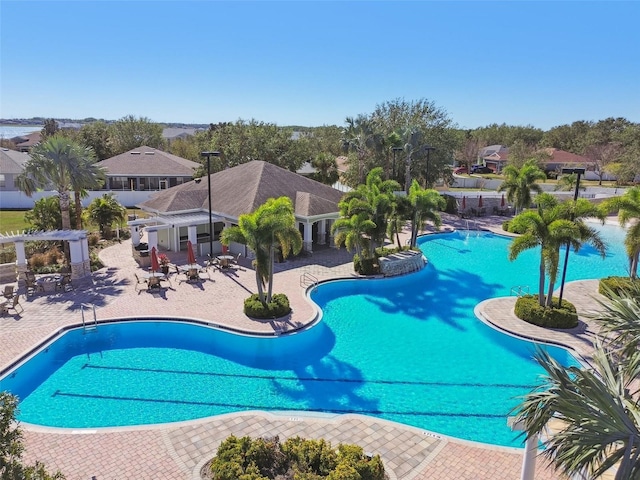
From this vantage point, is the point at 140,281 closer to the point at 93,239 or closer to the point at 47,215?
the point at 47,215

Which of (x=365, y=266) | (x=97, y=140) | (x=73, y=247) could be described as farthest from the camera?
(x=97, y=140)

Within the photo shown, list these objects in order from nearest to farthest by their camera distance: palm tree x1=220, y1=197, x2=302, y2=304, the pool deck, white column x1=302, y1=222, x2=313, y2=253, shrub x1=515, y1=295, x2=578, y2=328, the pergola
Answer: the pool deck
palm tree x1=220, y1=197, x2=302, y2=304
shrub x1=515, y1=295, x2=578, y2=328
the pergola
white column x1=302, y1=222, x2=313, y2=253

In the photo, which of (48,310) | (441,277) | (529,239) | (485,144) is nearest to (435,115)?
(441,277)

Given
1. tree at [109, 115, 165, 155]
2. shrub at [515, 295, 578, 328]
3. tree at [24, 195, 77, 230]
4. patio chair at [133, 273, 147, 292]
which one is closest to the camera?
shrub at [515, 295, 578, 328]

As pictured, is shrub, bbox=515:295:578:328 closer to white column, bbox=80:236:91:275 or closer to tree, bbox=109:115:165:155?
white column, bbox=80:236:91:275

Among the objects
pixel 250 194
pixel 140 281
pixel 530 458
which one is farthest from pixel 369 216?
pixel 530 458

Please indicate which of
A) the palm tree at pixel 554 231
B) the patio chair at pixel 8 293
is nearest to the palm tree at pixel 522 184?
the palm tree at pixel 554 231

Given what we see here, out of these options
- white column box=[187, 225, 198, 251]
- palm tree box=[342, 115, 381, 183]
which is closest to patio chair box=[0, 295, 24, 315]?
white column box=[187, 225, 198, 251]

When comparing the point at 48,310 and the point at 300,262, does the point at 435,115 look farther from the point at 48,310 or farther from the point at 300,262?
the point at 48,310
